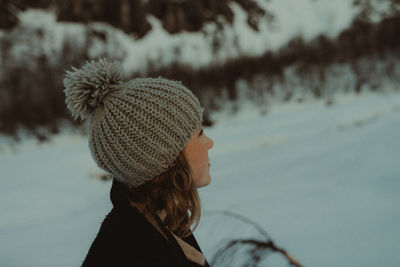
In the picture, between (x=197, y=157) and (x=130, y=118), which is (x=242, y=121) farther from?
(x=130, y=118)

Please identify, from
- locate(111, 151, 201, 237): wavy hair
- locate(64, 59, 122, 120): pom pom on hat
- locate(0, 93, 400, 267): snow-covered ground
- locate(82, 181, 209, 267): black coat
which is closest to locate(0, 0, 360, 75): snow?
locate(0, 93, 400, 267): snow-covered ground

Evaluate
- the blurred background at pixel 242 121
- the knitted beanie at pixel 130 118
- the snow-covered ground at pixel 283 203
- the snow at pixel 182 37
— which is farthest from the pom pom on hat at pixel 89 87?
the snow at pixel 182 37

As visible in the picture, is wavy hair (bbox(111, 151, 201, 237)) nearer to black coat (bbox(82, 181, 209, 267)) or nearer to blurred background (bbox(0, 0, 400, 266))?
black coat (bbox(82, 181, 209, 267))

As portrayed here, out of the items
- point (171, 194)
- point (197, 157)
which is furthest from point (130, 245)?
point (197, 157)

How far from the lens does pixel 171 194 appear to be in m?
1.08

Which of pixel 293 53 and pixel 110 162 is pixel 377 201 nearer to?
pixel 110 162

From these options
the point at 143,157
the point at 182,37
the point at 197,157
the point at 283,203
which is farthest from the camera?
the point at 182,37

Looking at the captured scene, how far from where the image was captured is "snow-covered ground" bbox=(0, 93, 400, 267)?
2.32m

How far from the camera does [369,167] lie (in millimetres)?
3352

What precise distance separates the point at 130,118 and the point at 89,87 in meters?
0.20

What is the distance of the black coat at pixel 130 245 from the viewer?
88 centimetres

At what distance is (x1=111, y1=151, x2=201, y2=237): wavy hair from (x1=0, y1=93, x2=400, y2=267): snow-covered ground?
1.94ft

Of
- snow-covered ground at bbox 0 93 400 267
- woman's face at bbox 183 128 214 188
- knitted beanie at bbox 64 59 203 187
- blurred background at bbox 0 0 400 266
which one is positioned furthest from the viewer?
blurred background at bbox 0 0 400 266

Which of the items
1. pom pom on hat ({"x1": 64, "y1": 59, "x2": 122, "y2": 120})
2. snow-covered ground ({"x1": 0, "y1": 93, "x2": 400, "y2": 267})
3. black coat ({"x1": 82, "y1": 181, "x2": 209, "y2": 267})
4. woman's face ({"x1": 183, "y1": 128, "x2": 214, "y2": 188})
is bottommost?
snow-covered ground ({"x1": 0, "y1": 93, "x2": 400, "y2": 267})
